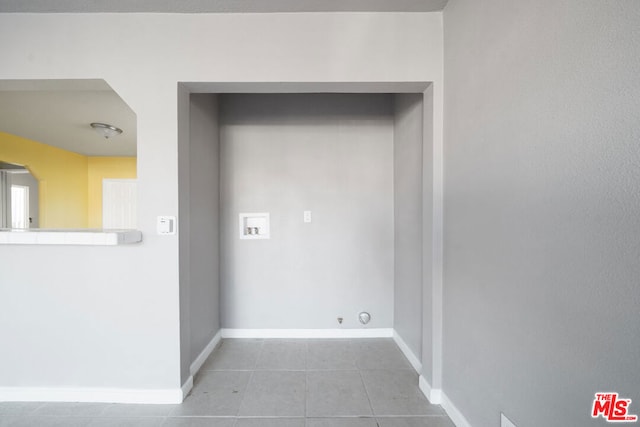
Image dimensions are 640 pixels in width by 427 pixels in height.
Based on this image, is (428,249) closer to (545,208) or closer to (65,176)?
(545,208)

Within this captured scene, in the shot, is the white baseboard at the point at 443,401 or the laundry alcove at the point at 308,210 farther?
the laundry alcove at the point at 308,210

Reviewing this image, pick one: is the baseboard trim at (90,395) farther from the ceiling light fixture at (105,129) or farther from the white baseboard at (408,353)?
the ceiling light fixture at (105,129)

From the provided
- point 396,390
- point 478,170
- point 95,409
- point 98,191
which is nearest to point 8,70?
point 95,409

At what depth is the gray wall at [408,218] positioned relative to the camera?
6.73 feet

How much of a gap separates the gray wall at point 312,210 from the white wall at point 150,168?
864 millimetres

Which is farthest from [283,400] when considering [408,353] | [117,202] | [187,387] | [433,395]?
A: [117,202]

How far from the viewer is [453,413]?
5.14ft

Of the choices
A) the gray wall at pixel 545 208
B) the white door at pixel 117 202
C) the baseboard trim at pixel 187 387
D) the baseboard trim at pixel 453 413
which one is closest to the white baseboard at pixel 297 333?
the baseboard trim at pixel 187 387

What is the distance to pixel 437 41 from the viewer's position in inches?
67.0

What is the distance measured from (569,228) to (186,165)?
2098 millimetres

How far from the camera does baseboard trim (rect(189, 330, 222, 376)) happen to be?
6.54 ft

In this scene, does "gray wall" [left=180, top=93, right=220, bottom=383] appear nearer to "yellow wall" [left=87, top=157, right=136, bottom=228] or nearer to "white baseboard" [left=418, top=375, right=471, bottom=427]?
"white baseboard" [left=418, top=375, right=471, bottom=427]

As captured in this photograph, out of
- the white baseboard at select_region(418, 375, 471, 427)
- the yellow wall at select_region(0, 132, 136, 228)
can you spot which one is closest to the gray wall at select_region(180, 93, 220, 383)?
the white baseboard at select_region(418, 375, 471, 427)

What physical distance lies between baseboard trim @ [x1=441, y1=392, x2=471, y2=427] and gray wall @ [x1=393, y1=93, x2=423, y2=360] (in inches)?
15.5
